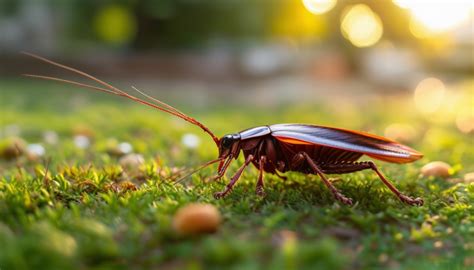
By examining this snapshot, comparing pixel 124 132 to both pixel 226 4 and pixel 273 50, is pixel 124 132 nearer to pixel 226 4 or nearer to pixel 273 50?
pixel 226 4

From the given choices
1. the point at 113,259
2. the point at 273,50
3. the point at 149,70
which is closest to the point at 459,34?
the point at 273,50

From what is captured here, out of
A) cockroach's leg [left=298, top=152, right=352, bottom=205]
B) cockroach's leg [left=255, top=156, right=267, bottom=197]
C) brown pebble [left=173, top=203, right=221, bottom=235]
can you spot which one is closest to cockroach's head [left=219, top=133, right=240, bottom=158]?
cockroach's leg [left=255, top=156, right=267, bottom=197]

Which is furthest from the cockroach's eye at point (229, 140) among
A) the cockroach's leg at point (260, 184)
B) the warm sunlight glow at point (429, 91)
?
the warm sunlight glow at point (429, 91)

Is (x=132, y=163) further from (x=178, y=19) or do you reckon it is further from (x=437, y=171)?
(x=178, y=19)

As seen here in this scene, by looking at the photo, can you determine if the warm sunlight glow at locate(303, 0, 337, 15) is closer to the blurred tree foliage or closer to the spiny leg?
the blurred tree foliage

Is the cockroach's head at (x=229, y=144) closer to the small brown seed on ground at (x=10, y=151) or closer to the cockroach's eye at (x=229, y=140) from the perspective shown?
the cockroach's eye at (x=229, y=140)

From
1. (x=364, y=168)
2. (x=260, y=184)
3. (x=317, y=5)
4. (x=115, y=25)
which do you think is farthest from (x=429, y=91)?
(x=260, y=184)
